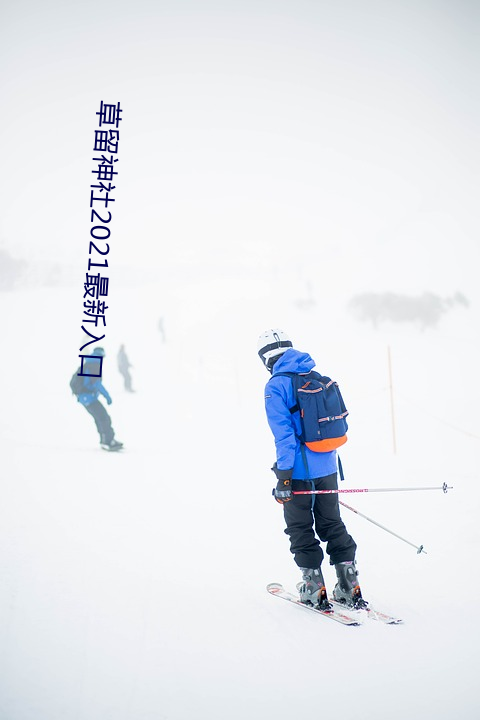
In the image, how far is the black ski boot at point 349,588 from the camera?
2.93m

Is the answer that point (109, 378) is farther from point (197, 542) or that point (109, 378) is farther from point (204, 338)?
point (197, 542)

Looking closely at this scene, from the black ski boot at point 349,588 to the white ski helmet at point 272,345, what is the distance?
5.45 ft

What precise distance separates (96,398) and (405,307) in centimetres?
3692

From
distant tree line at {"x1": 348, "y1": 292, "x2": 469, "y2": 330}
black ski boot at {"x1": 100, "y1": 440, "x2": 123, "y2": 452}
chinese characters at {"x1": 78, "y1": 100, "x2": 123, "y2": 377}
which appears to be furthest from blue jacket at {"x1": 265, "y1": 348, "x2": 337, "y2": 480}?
distant tree line at {"x1": 348, "y1": 292, "x2": 469, "y2": 330}

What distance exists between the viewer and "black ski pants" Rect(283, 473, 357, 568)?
2961mm

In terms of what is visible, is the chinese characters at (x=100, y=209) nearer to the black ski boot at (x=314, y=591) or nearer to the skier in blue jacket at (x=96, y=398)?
the skier in blue jacket at (x=96, y=398)

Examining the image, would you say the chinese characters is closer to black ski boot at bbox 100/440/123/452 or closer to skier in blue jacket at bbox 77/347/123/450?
skier in blue jacket at bbox 77/347/123/450

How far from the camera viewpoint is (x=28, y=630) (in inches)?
100

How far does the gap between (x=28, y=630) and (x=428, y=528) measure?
13.6 feet

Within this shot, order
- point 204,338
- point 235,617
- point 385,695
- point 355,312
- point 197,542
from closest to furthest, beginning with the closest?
point 385,695
point 235,617
point 197,542
point 204,338
point 355,312

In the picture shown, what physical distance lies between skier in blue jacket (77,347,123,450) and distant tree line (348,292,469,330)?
3283 cm

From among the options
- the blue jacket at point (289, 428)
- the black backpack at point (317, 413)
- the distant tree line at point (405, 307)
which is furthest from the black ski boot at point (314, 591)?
the distant tree line at point (405, 307)

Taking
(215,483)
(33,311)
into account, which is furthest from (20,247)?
(215,483)

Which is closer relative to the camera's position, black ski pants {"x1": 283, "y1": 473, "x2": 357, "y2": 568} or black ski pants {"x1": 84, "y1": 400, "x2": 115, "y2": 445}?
black ski pants {"x1": 283, "y1": 473, "x2": 357, "y2": 568}
